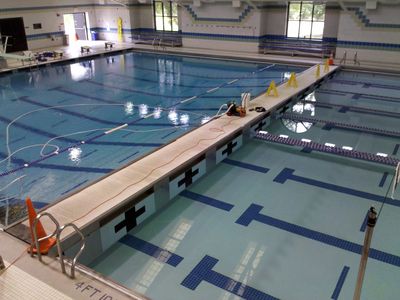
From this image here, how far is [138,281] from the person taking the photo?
10.2 ft

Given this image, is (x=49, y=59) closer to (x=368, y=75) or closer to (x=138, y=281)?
(x=368, y=75)

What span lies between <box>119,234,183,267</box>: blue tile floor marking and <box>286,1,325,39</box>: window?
39.1 feet

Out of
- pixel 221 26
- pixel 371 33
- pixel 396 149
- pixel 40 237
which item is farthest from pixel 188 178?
pixel 221 26

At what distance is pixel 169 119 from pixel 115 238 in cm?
392

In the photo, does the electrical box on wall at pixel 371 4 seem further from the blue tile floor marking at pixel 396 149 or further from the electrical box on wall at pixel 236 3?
the blue tile floor marking at pixel 396 149

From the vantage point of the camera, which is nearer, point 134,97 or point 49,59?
point 134,97

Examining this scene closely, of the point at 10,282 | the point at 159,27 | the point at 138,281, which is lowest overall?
the point at 138,281

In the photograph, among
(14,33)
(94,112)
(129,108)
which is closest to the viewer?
(94,112)

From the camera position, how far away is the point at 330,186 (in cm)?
462

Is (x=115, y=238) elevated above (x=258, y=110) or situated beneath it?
situated beneath

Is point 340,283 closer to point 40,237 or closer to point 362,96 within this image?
point 40,237

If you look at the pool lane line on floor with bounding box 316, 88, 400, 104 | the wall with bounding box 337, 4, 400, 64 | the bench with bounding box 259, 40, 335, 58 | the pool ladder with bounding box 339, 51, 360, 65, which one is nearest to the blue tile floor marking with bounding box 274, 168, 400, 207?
the pool lane line on floor with bounding box 316, 88, 400, 104

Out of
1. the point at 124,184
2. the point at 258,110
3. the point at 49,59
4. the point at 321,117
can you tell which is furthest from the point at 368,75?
the point at 49,59

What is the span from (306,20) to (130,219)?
39.3 feet
